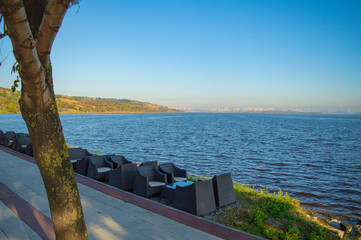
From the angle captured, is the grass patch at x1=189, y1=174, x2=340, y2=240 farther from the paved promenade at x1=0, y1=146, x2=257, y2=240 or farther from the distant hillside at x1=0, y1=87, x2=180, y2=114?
the distant hillside at x1=0, y1=87, x2=180, y2=114

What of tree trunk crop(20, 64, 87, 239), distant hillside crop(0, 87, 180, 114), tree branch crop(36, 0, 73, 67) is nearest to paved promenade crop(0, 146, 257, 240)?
tree trunk crop(20, 64, 87, 239)

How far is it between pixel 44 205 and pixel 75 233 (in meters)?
3.09

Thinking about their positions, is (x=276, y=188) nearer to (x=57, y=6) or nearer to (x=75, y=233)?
(x=75, y=233)

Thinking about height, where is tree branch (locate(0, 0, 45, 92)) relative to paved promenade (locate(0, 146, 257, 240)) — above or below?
above

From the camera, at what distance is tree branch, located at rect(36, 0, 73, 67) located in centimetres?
215

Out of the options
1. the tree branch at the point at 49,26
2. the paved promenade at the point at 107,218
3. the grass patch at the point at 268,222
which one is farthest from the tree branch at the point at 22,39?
the grass patch at the point at 268,222

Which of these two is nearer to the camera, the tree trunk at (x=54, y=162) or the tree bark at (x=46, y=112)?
the tree bark at (x=46, y=112)

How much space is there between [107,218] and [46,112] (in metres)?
2.94

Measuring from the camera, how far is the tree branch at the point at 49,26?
7.06 ft

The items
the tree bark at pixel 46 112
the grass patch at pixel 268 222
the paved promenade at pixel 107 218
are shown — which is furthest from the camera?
the grass patch at pixel 268 222

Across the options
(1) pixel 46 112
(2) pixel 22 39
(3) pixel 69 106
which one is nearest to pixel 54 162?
(1) pixel 46 112

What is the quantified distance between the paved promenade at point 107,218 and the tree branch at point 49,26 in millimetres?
2942

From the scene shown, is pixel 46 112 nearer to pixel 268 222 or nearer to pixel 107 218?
pixel 107 218

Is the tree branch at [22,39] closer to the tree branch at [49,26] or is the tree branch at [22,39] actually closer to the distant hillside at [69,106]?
the tree branch at [49,26]
